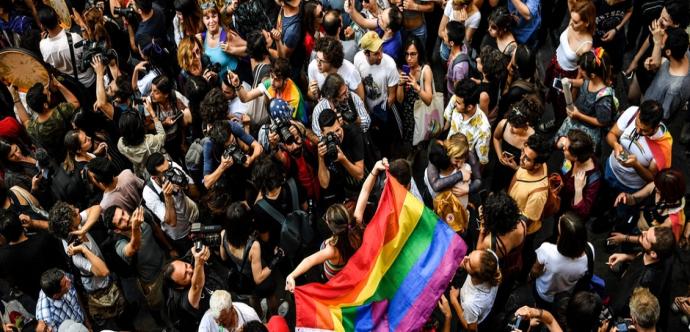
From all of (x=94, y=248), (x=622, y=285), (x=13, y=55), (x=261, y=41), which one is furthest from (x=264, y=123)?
(x=622, y=285)

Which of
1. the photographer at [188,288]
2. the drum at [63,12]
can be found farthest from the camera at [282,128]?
the drum at [63,12]

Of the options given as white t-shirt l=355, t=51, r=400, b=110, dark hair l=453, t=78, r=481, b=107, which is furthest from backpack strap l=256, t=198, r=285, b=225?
dark hair l=453, t=78, r=481, b=107

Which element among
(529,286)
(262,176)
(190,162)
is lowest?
(529,286)

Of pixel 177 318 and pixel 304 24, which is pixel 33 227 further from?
pixel 304 24

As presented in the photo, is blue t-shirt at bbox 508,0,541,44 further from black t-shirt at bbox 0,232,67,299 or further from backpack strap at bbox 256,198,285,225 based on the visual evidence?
black t-shirt at bbox 0,232,67,299

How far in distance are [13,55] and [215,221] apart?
3.19m

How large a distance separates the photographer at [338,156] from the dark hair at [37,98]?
3.09 metres

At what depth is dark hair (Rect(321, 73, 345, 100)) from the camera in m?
6.73

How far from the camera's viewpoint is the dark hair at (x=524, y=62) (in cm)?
720

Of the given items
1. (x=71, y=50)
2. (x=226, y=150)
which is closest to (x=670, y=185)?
(x=226, y=150)

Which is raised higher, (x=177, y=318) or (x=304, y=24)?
(x=304, y=24)

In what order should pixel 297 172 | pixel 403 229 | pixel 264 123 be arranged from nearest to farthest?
pixel 403 229
pixel 297 172
pixel 264 123

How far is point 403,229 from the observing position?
19.1 ft

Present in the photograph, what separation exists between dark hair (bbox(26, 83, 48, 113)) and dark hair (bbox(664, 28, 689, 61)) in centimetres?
649
